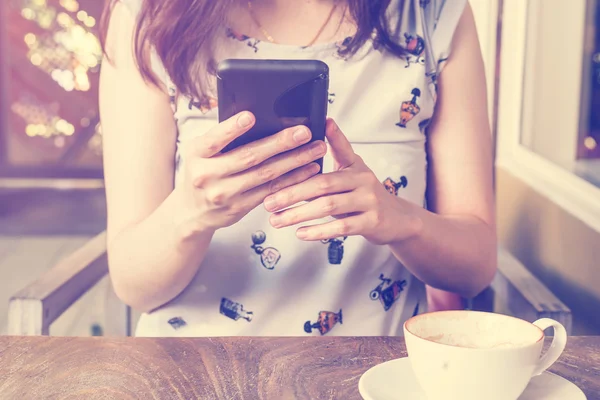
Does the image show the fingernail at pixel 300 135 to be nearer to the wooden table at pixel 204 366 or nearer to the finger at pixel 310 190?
the finger at pixel 310 190

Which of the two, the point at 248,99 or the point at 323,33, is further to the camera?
the point at 323,33

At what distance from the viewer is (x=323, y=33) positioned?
1.02 meters

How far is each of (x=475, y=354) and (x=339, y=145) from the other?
0.98 feet

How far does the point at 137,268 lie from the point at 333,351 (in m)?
0.34

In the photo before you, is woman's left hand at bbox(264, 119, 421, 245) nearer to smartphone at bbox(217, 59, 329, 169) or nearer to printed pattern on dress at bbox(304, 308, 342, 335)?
smartphone at bbox(217, 59, 329, 169)

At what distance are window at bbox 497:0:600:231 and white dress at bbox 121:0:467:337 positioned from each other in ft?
0.99

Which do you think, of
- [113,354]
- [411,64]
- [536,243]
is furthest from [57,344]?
[536,243]

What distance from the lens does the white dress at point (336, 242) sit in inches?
38.4

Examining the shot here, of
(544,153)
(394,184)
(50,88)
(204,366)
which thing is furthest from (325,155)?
(50,88)

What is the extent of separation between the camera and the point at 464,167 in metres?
1.00

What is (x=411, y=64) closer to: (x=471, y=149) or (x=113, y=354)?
(x=471, y=149)

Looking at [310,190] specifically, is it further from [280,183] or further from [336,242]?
[336,242]

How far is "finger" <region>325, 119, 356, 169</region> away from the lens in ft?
2.37

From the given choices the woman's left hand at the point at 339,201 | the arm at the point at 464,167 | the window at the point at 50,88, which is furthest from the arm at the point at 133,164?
the window at the point at 50,88
